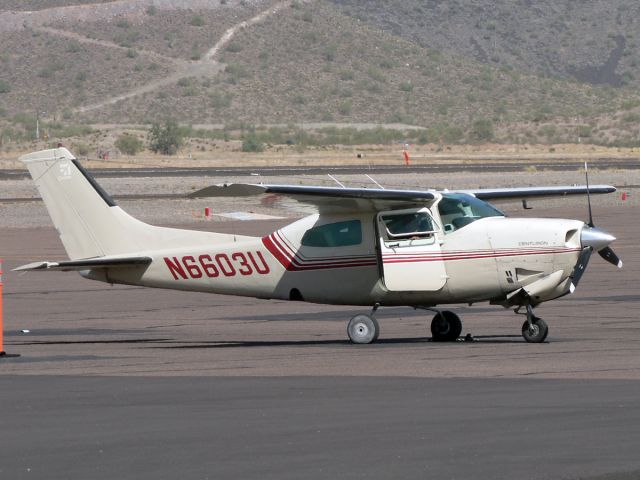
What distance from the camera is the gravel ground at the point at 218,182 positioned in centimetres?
4856

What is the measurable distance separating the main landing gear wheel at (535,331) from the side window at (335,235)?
2.50 metres


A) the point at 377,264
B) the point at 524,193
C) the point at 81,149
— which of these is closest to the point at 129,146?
the point at 81,149

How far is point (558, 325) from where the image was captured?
20.0 m

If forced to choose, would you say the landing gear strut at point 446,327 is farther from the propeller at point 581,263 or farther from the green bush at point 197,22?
the green bush at point 197,22

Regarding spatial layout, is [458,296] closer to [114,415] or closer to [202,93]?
[114,415]

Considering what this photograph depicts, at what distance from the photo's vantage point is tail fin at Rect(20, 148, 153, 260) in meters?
19.5

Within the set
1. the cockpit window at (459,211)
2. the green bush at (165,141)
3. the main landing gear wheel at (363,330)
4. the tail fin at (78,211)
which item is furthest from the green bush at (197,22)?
the main landing gear wheel at (363,330)

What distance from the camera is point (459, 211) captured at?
60.0ft

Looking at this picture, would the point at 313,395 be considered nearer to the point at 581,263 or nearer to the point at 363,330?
the point at 363,330

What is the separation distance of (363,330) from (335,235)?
1.40 meters

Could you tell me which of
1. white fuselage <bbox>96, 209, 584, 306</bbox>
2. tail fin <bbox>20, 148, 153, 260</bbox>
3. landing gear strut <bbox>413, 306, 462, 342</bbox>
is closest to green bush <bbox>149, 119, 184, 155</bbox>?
tail fin <bbox>20, 148, 153, 260</bbox>

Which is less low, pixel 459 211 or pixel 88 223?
pixel 88 223

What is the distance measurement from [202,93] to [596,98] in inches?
1493

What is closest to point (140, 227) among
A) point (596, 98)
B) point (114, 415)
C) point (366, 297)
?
point (366, 297)
